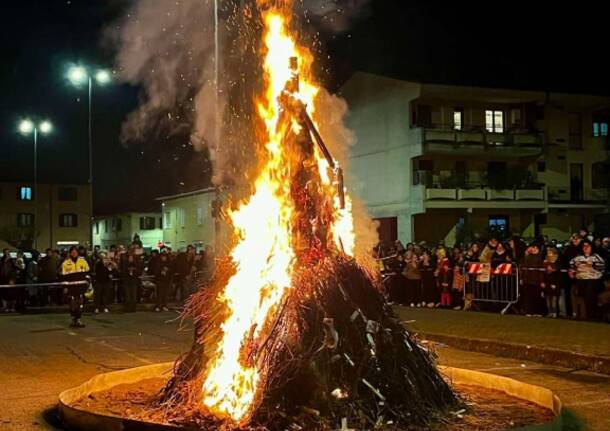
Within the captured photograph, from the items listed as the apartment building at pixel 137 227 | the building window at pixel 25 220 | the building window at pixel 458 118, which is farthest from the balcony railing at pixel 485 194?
the building window at pixel 25 220

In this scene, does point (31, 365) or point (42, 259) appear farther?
point (42, 259)

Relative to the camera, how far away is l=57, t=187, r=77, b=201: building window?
221ft

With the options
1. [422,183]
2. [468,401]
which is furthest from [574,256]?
[422,183]

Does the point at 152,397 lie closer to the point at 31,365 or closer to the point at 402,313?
the point at 31,365

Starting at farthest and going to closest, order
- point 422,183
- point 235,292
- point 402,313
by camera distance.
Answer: point 422,183
point 402,313
point 235,292

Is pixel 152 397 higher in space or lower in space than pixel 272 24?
lower

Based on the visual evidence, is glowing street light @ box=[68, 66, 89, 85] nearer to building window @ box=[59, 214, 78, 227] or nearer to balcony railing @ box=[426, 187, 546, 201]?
balcony railing @ box=[426, 187, 546, 201]

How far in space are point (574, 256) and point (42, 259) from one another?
15.1 m

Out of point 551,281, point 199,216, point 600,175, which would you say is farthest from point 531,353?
point 199,216

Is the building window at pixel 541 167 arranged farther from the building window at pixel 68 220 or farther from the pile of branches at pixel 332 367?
the building window at pixel 68 220

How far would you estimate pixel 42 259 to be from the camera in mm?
21922

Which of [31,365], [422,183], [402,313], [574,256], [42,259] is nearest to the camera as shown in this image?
[31,365]

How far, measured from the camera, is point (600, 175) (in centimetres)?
4106

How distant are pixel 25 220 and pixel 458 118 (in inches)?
1715
